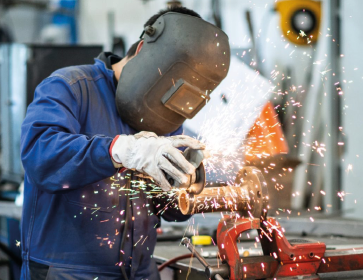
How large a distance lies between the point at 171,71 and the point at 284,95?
2.90 meters

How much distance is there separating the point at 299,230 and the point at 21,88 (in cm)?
261

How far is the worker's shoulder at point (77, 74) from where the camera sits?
1.69 m

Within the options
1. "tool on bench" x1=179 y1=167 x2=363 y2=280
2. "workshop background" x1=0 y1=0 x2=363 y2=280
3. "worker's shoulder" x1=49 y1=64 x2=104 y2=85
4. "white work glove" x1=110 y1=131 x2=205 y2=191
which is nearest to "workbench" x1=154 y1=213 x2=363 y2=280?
"tool on bench" x1=179 y1=167 x2=363 y2=280

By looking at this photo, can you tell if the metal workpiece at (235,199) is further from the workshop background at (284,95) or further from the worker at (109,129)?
the workshop background at (284,95)

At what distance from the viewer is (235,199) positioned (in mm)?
1610

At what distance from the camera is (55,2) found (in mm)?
6199

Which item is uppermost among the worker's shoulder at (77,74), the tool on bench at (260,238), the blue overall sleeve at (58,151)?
the worker's shoulder at (77,74)

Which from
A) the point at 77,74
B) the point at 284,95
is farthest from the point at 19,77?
the point at 77,74

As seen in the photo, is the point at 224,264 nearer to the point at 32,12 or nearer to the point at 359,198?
the point at 359,198

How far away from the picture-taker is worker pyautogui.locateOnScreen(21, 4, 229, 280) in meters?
1.58

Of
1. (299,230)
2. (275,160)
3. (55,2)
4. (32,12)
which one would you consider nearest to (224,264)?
(299,230)

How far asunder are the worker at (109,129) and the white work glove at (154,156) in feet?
0.22

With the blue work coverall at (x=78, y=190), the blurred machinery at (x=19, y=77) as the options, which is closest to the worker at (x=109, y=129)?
the blue work coverall at (x=78, y=190)

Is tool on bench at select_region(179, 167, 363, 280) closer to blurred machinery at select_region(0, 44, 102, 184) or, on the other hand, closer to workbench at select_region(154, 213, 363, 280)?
workbench at select_region(154, 213, 363, 280)
